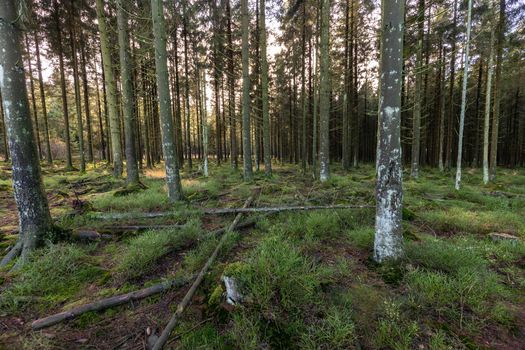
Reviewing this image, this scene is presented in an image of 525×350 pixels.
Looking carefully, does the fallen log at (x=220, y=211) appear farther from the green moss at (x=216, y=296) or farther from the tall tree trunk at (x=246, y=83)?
the tall tree trunk at (x=246, y=83)

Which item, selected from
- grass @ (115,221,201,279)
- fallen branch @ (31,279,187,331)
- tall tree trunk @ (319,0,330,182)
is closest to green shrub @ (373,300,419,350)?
fallen branch @ (31,279,187,331)

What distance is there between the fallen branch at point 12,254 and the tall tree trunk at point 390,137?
6.12 meters

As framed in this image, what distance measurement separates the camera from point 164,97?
6.91 metres

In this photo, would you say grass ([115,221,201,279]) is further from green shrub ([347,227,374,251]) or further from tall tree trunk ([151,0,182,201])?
green shrub ([347,227,374,251])

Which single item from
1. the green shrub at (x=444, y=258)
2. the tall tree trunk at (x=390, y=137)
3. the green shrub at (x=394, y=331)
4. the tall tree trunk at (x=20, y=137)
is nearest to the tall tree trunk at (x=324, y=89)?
the green shrub at (x=444, y=258)

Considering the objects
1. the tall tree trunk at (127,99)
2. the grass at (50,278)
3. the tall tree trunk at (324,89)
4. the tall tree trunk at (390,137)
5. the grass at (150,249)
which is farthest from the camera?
the tall tree trunk at (324,89)

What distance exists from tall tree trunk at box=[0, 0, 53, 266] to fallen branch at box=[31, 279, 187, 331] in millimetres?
1814

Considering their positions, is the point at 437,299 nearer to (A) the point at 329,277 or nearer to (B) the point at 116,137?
(A) the point at 329,277

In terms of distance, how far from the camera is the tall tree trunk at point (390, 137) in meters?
3.38

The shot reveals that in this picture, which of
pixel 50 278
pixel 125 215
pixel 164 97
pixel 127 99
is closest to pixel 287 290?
pixel 50 278

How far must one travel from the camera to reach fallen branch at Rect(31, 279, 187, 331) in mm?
2572

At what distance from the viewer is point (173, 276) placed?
3391 mm

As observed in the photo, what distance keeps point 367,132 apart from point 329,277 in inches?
1199

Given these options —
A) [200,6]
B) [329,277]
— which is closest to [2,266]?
[329,277]
